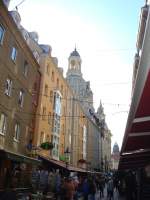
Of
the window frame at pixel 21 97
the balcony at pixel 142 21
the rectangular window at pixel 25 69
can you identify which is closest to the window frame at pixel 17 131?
the window frame at pixel 21 97

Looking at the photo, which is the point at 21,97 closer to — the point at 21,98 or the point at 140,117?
the point at 21,98

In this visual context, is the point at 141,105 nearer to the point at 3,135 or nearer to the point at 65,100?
the point at 3,135

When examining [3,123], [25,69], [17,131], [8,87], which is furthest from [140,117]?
[25,69]

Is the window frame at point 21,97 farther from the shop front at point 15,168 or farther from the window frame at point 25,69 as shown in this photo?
the shop front at point 15,168

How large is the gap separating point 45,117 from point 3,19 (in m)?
14.7

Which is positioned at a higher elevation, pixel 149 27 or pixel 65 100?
pixel 65 100

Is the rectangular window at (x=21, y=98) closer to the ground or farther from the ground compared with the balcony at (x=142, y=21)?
closer to the ground

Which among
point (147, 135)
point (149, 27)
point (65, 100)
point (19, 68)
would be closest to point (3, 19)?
point (19, 68)

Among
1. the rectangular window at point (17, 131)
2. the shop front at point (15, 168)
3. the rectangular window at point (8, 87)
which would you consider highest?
the rectangular window at point (8, 87)

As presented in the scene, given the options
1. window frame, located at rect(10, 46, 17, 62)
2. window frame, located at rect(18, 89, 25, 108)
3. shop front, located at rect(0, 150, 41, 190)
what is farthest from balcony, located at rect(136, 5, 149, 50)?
shop front, located at rect(0, 150, 41, 190)

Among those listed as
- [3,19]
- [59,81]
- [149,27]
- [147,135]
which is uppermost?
[59,81]

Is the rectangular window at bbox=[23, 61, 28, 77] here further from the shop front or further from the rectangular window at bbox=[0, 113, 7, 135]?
the shop front

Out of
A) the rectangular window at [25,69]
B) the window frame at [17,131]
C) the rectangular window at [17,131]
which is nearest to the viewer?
the window frame at [17,131]

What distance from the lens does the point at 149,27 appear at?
433 centimetres
